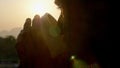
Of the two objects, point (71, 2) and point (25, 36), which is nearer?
point (71, 2)

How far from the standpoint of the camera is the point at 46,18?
2.57 meters

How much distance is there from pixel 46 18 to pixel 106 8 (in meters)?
0.40

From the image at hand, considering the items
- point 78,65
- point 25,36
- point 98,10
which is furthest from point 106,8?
point 25,36

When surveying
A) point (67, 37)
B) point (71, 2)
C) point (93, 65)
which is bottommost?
point (93, 65)

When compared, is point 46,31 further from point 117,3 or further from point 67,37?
point 117,3

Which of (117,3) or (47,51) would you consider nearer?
(117,3)

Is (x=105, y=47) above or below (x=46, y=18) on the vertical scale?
below

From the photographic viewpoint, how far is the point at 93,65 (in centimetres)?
244

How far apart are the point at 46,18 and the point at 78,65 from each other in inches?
13.4

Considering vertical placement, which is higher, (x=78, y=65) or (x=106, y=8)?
(x=106, y=8)

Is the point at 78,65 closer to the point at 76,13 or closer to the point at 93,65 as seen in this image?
the point at 93,65

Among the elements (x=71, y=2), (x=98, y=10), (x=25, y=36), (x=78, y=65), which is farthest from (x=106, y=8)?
(x=25, y=36)

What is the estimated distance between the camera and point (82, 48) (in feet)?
8.11

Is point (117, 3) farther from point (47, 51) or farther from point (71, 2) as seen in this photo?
point (47, 51)
